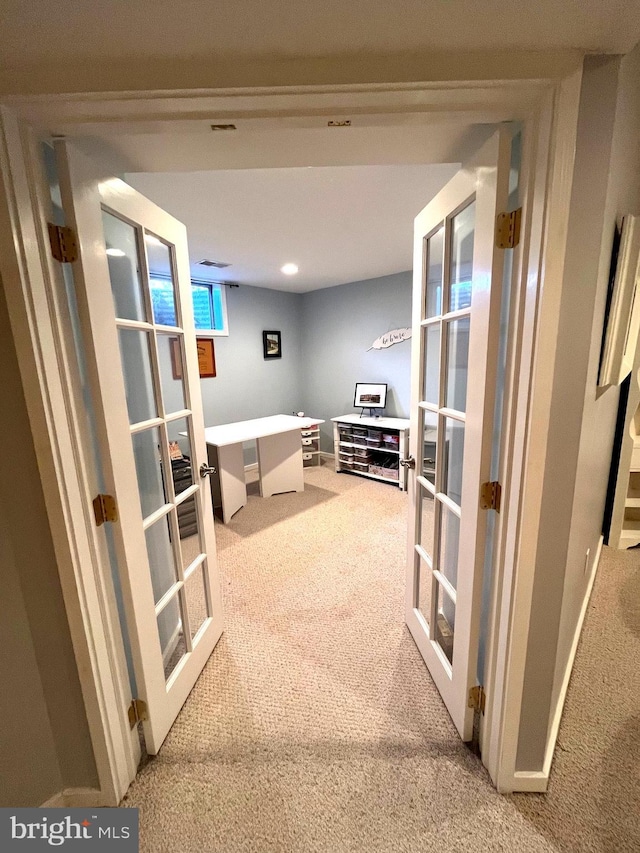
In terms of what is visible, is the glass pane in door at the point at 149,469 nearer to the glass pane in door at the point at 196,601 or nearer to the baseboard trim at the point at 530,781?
the glass pane in door at the point at 196,601

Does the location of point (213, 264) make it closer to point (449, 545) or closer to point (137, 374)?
point (137, 374)

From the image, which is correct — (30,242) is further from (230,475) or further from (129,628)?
(230,475)

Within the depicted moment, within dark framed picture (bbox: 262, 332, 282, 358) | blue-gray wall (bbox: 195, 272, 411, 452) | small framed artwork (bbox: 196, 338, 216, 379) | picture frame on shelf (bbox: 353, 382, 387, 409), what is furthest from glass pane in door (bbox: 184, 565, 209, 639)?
dark framed picture (bbox: 262, 332, 282, 358)

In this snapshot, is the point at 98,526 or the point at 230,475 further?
the point at 230,475

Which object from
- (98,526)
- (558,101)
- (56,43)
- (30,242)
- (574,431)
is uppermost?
Answer: (56,43)

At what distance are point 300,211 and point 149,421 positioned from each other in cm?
161

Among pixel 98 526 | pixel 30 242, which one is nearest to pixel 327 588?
pixel 98 526

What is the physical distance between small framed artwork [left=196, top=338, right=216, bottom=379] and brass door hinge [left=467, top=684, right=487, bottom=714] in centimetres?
355

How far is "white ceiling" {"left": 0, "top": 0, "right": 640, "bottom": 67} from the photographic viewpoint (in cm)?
64

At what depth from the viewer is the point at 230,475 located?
312 centimetres

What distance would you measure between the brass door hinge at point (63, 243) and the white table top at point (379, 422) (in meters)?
3.08

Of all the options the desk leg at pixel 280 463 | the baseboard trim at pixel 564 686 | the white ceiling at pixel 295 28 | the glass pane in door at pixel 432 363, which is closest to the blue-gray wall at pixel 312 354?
the desk leg at pixel 280 463

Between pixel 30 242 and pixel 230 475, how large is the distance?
8.00 feet

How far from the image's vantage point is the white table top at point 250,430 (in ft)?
9.64
